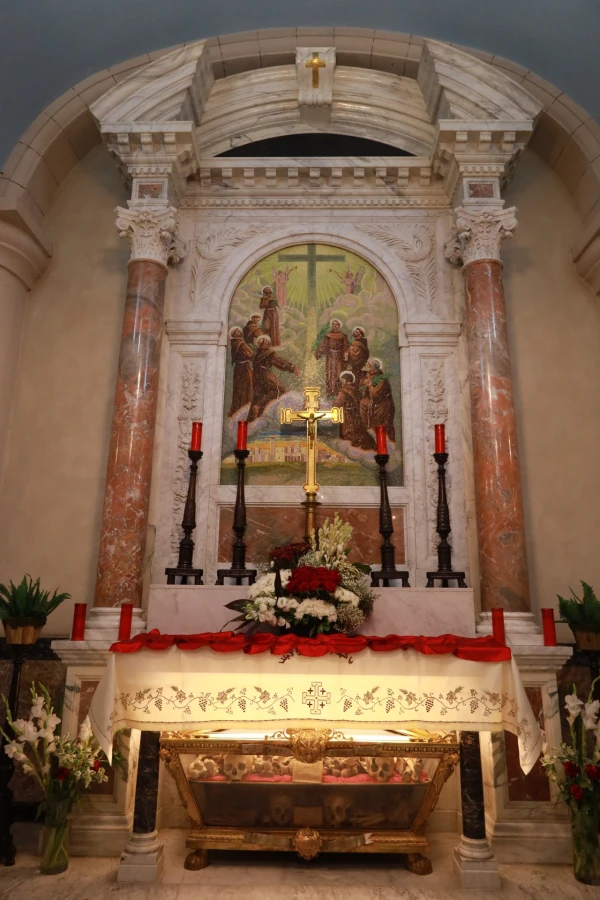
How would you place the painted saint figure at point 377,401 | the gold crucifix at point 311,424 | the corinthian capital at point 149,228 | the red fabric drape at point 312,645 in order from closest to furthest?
the red fabric drape at point 312,645 < the gold crucifix at point 311,424 < the corinthian capital at point 149,228 < the painted saint figure at point 377,401

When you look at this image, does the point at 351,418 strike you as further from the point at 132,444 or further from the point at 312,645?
the point at 312,645

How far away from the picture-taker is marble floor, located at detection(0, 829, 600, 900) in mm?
3824

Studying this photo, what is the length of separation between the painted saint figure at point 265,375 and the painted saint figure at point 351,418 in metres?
0.49

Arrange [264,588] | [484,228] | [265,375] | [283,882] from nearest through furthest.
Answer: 1. [283,882]
2. [264,588]
3. [484,228]
4. [265,375]

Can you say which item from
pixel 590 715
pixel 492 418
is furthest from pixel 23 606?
pixel 492 418

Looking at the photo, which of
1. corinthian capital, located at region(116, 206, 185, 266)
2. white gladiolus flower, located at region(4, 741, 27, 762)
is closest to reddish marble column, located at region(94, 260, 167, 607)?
corinthian capital, located at region(116, 206, 185, 266)

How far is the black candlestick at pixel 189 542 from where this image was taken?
5.37 metres

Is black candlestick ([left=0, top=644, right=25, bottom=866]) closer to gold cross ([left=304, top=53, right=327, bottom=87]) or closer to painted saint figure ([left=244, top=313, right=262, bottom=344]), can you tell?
painted saint figure ([left=244, top=313, right=262, bottom=344])

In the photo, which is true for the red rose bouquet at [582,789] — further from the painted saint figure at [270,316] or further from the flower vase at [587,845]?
the painted saint figure at [270,316]

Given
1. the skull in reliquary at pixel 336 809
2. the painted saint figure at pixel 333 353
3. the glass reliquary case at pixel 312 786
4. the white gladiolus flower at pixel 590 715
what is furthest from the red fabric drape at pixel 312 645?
the painted saint figure at pixel 333 353

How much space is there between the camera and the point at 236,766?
13.2 feet

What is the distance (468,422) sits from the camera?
6426 mm

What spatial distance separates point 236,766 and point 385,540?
88.7 inches

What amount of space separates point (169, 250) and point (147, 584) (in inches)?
124
